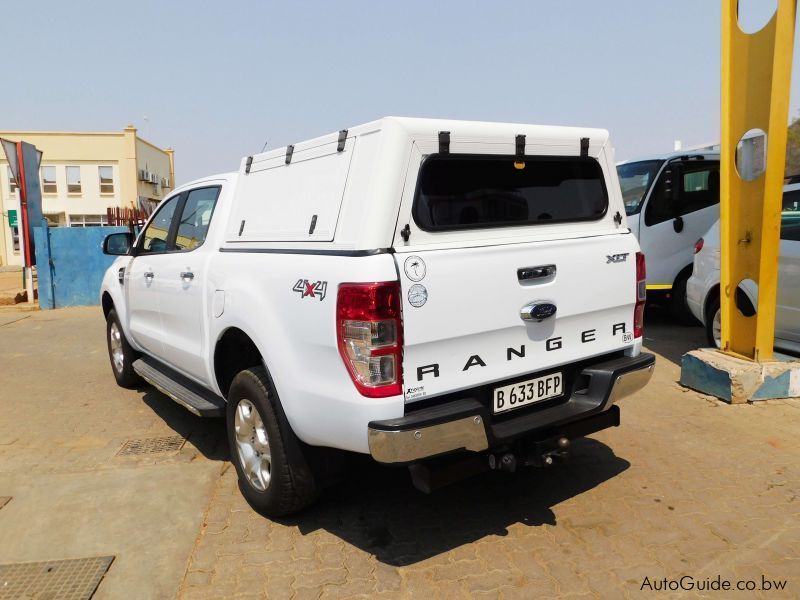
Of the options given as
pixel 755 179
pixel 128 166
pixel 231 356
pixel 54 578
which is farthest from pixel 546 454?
pixel 128 166

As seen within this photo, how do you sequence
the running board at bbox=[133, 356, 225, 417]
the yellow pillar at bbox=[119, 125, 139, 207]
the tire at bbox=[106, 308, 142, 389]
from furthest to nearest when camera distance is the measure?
1. the yellow pillar at bbox=[119, 125, 139, 207]
2. the tire at bbox=[106, 308, 142, 389]
3. the running board at bbox=[133, 356, 225, 417]

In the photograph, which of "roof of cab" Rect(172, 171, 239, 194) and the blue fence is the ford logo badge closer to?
"roof of cab" Rect(172, 171, 239, 194)

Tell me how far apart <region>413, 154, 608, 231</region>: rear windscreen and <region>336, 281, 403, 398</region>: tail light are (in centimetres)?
48

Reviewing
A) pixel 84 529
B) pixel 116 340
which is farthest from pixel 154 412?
pixel 84 529

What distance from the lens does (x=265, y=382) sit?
127 inches

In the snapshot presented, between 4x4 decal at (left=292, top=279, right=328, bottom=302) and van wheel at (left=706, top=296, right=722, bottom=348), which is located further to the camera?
van wheel at (left=706, top=296, right=722, bottom=348)

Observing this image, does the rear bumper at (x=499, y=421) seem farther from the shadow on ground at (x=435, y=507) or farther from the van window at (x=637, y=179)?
the van window at (x=637, y=179)

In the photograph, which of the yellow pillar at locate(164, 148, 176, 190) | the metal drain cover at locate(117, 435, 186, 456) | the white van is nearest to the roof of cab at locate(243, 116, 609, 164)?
the metal drain cover at locate(117, 435, 186, 456)

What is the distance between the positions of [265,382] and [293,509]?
696mm

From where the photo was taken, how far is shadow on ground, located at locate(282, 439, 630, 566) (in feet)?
10.4

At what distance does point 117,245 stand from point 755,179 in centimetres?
554

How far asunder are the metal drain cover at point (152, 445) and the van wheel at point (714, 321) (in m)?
5.29

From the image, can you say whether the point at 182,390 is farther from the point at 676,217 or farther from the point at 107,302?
the point at 676,217

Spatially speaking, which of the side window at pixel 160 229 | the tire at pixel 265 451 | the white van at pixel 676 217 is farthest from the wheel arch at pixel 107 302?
the white van at pixel 676 217
